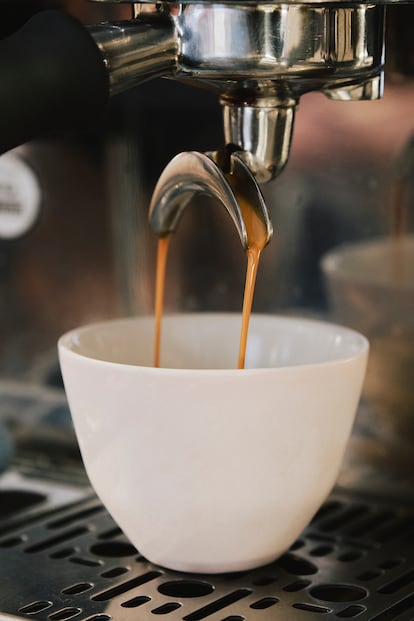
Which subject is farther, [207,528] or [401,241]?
[401,241]

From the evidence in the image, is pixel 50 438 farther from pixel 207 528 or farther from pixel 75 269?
pixel 207 528

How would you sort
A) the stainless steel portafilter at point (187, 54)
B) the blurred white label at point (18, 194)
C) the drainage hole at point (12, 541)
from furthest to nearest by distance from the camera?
the blurred white label at point (18, 194) < the drainage hole at point (12, 541) < the stainless steel portafilter at point (187, 54)

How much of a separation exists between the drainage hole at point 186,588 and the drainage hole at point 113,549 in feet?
0.12

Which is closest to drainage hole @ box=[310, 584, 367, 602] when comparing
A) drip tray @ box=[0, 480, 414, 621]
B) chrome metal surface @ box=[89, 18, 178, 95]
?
drip tray @ box=[0, 480, 414, 621]

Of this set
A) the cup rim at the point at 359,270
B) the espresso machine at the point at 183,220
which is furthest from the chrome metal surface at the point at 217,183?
the cup rim at the point at 359,270

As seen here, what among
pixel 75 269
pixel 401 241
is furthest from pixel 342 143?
pixel 75 269

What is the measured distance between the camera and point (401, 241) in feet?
1.75

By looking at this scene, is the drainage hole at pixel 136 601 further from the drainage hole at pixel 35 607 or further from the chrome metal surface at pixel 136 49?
the chrome metal surface at pixel 136 49

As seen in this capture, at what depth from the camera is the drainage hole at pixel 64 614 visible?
397mm

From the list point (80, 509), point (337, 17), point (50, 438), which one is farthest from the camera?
point (50, 438)

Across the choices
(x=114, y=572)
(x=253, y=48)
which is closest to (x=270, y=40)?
(x=253, y=48)

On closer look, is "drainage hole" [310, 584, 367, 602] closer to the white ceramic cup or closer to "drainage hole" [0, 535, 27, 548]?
the white ceramic cup

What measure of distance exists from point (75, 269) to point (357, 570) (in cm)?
26

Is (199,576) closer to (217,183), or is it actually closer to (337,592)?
(337,592)
